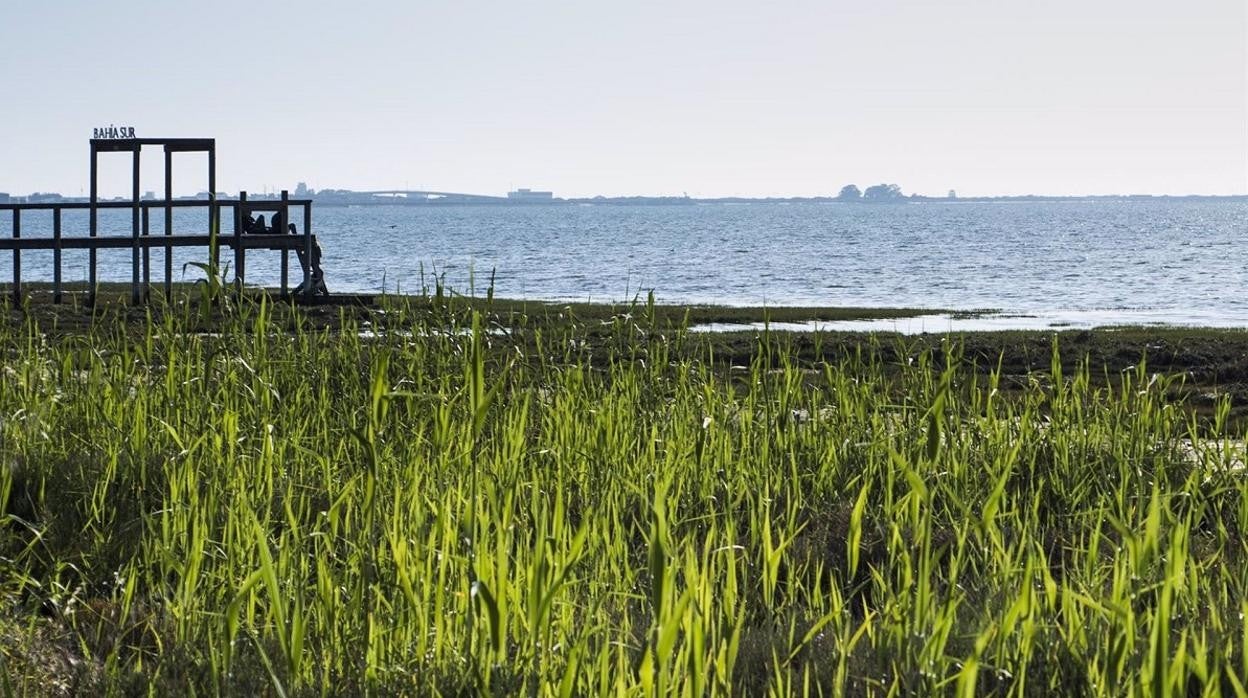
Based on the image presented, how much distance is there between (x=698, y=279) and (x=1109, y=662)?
37.2 meters

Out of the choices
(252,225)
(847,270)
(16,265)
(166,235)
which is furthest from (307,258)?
(847,270)

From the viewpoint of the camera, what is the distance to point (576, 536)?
2951 mm

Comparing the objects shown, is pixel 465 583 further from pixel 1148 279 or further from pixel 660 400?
pixel 1148 279

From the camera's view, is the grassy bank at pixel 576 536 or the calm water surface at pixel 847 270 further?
the calm water surface at pixel 847 270

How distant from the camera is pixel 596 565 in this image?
3.99 meters

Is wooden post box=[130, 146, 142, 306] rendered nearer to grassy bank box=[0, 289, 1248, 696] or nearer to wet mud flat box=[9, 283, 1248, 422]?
wet mud flat box=[9, 283, 1248, 422]

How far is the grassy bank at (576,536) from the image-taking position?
120 inches

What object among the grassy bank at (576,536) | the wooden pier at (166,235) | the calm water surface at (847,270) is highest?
the wooden pier at (166,235)

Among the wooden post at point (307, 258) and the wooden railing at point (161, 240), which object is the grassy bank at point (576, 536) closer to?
the wooden railing at point (161, 240)

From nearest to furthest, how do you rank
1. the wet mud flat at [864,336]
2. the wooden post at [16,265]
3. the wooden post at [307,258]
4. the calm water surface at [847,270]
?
1. the wet mud flat at [864,336]
2. the wooden post at [16,265]
3. the wooden post at [307,258]
4. the calm water surface at [847,270]

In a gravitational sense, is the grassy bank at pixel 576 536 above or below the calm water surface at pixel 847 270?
above

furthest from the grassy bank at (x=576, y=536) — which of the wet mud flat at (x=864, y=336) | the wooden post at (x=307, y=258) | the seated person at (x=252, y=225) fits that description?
the seated person at (x=252, y=225)

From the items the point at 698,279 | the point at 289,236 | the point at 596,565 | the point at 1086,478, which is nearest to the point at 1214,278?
the point at 698,279

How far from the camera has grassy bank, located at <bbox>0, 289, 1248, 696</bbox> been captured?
306 cm
